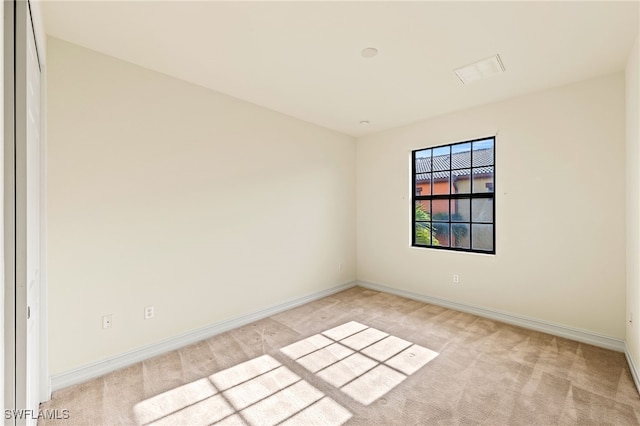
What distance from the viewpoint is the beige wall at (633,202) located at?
2.18 metres

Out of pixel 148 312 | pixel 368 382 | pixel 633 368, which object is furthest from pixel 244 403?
pixel 633 368

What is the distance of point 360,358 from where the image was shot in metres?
2.58

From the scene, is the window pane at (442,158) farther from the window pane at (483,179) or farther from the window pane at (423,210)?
the window pane at (423,210)

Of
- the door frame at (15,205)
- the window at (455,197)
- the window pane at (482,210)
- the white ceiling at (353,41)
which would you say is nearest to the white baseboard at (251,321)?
the window at (455,197)

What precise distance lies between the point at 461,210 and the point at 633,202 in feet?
5.46

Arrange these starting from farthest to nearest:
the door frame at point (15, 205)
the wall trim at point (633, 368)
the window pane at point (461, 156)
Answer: the window pane at point (461, 156) → the wall trim at point (633, 368) → the door frame at point (15, 205)

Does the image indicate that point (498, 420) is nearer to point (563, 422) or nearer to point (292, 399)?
point (563, 422)

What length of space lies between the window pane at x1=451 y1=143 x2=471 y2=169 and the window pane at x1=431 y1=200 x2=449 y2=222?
0.52 m

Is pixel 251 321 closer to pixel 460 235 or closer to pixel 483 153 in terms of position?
pixel 460 235

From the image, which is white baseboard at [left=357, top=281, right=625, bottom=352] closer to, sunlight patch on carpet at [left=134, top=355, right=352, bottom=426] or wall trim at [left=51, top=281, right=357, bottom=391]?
wall trim at [left=51, top=281, right=357, bottom=391]

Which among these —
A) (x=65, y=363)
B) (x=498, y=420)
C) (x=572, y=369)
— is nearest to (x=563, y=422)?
(x=498, y=420)

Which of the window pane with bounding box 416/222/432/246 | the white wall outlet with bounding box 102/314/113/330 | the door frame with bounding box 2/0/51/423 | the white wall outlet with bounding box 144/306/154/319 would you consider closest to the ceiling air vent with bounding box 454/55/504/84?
the window pane with bounding box 416/222/432/246

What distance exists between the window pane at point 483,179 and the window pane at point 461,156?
0.56ft

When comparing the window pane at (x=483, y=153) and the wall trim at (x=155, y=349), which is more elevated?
the window pane at (x=483, y=153)
